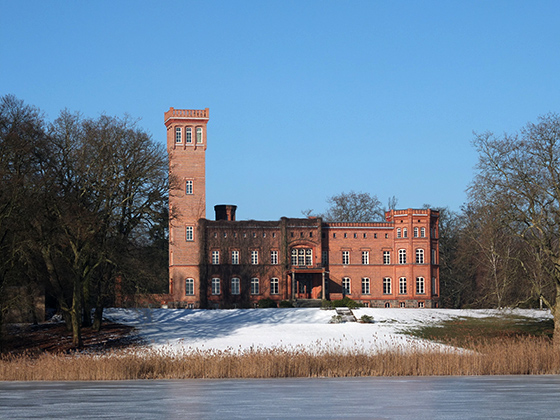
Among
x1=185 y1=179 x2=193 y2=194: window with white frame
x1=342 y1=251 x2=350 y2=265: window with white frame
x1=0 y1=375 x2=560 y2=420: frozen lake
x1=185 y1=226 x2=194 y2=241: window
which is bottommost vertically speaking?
x1=0 y1=375 x2=560 y2=420: frozen lake

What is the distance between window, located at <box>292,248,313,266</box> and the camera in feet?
208

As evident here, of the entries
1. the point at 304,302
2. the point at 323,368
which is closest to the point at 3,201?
the point at 323,368

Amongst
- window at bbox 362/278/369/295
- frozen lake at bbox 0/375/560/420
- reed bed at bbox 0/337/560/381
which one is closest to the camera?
frozen lake at bbox 0/375/560/420

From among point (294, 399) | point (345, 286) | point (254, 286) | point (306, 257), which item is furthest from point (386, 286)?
point (294, 399)

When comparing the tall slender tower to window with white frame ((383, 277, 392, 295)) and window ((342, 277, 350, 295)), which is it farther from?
window with white frame ((383, 277, 392, 295))

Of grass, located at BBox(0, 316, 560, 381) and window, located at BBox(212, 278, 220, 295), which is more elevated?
window, located at BBox(212, 278, 220, 295)

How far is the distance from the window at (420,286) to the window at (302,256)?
8758mm

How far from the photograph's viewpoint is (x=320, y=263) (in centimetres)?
6294

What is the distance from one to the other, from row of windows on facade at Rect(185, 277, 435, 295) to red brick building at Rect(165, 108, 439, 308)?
8 centimetres

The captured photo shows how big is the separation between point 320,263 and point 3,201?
36.2m

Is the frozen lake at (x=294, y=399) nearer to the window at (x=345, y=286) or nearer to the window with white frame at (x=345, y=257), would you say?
the window at (x=345, y=286)

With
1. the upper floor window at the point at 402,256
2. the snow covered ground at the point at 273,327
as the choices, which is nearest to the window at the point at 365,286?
the upper floor window at the point at 402,256

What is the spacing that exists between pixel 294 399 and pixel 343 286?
52065 millimetres

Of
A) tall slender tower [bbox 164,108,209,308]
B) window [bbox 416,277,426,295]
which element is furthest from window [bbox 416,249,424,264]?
tall slender tower [bbox 164,108,209,308]
